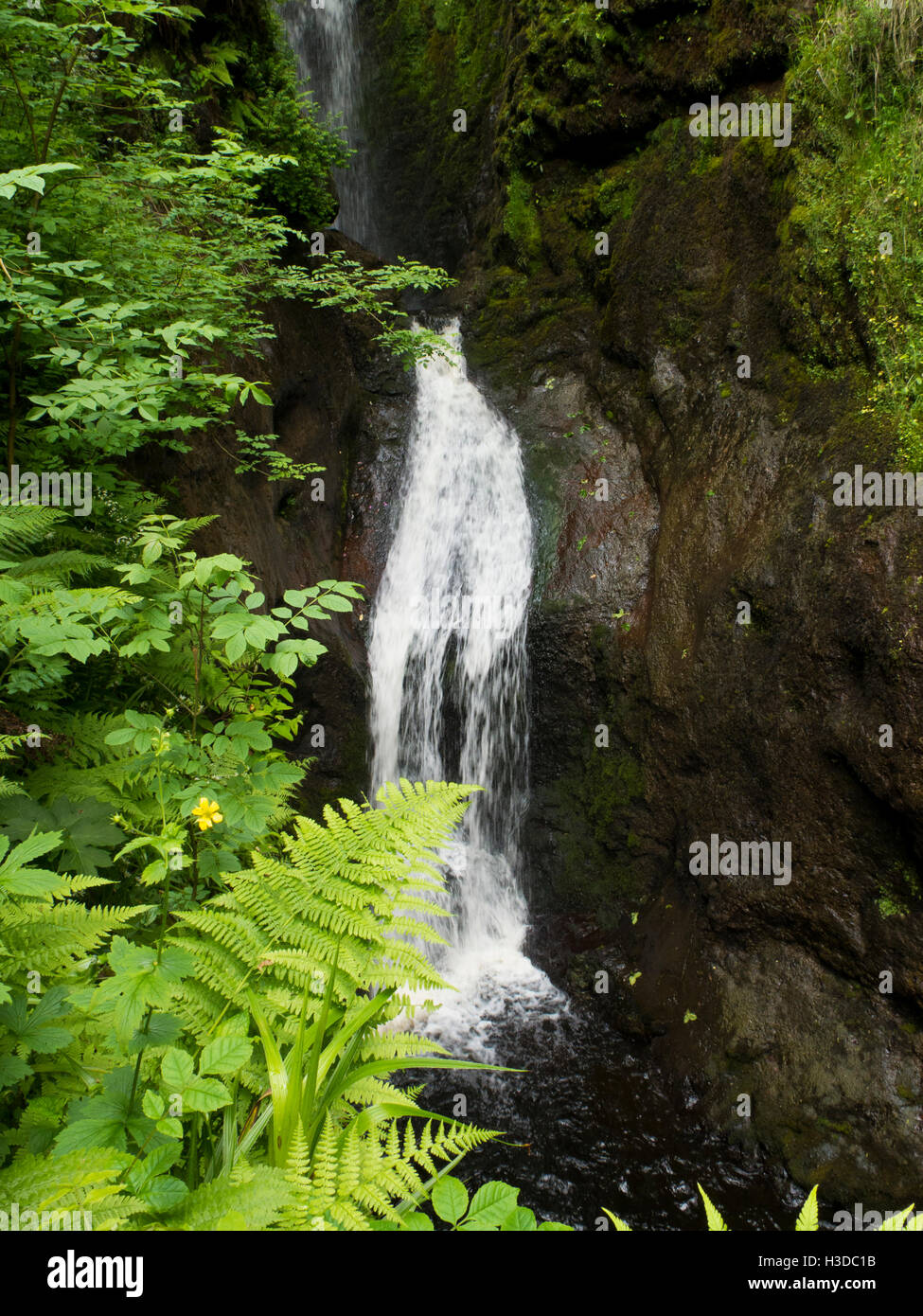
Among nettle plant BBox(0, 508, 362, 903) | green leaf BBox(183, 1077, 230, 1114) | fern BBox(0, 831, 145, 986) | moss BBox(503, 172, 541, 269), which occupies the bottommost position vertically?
green leaf BBox(183, 1077, 230, 1114)

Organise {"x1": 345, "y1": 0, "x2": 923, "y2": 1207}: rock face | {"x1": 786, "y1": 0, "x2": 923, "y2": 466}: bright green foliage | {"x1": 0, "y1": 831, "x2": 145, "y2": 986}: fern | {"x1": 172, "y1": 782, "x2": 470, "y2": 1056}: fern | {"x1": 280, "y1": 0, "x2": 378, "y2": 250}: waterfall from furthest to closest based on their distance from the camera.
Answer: {"x1": 280, "y1": 0, "x2": 378, "y2": 250}: waterfall, {"x1": 786, "y1": 0, "x2": 923, "y2": 466}: bright green foliage, {"x1": 345, "y1": 0, "x2": 923, "y2": 1207}: rock face, {"x1": 172, "y1": 782, "x2": 470, "y2": 1056}: fern, {"x1": 0, "y1": 831, "x2": 145, "y2": 986}: fern

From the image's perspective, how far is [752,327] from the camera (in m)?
6.93

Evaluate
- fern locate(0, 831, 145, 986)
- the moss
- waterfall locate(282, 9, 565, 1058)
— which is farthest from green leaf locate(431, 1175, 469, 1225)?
the moss

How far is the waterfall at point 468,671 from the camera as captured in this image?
6.93m

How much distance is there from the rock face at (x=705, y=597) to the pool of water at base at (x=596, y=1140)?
23 cm

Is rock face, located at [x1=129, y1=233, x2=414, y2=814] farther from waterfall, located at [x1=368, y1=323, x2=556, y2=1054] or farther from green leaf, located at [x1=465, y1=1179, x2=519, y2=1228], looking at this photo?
green leaf, located at [x1=465, y1=1179, x2=519, y2=1228]

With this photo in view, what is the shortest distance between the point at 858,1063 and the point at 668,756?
269cm

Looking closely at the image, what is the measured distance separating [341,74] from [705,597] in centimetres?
1282

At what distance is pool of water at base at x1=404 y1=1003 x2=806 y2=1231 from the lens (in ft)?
14.8

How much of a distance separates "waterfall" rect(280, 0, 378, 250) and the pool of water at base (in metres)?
13.2

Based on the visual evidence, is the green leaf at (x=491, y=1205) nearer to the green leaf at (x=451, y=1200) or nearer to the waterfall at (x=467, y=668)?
the green leaf at (x=451, y=1200)

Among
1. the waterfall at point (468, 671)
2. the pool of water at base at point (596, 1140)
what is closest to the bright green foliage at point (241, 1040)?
the pool of water at base at point (596, 1140)

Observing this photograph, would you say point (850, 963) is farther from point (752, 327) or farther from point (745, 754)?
point (752, 327)

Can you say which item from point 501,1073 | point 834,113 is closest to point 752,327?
point 834,113
